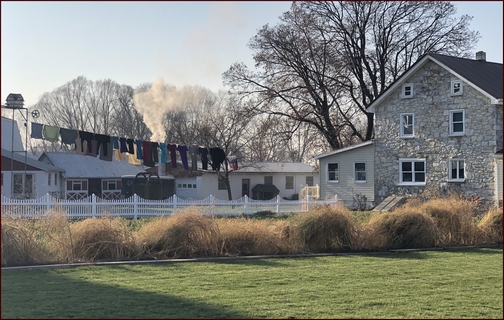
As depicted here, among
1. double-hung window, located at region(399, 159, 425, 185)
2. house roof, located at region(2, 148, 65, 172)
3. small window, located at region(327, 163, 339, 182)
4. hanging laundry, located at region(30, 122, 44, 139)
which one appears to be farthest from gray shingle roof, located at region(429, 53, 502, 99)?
house roof, located at region(2, 148, 65, 172)

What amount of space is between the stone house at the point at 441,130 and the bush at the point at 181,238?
1822 cm

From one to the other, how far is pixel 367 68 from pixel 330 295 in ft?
110

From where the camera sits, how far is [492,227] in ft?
53.7

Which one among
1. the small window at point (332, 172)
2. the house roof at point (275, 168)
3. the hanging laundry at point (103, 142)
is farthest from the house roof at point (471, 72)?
the hanging laundry at point (103, 142)

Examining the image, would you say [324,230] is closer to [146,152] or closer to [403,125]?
[146,152]

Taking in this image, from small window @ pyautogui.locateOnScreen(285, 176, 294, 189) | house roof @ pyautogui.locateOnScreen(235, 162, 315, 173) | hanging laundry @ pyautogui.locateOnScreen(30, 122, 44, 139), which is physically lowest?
small window @ pyautogui.locateOnScreen(285, 176, 294, 189)

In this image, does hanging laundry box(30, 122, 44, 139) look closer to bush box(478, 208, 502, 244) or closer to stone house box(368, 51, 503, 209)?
bush box(478, 208, 502, 244)

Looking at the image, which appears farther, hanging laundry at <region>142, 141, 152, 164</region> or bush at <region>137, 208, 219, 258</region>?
hanging laundry at <region>142, 141, 152, 164</region>

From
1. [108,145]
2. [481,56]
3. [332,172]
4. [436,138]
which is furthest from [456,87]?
[108,145]

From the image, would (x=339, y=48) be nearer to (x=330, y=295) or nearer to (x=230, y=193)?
(x=230, y=193)

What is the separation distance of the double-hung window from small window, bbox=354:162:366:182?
8.74 ft

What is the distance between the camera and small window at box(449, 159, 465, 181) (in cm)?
3117

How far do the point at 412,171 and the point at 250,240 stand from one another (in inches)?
849

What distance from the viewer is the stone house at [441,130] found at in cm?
2988
